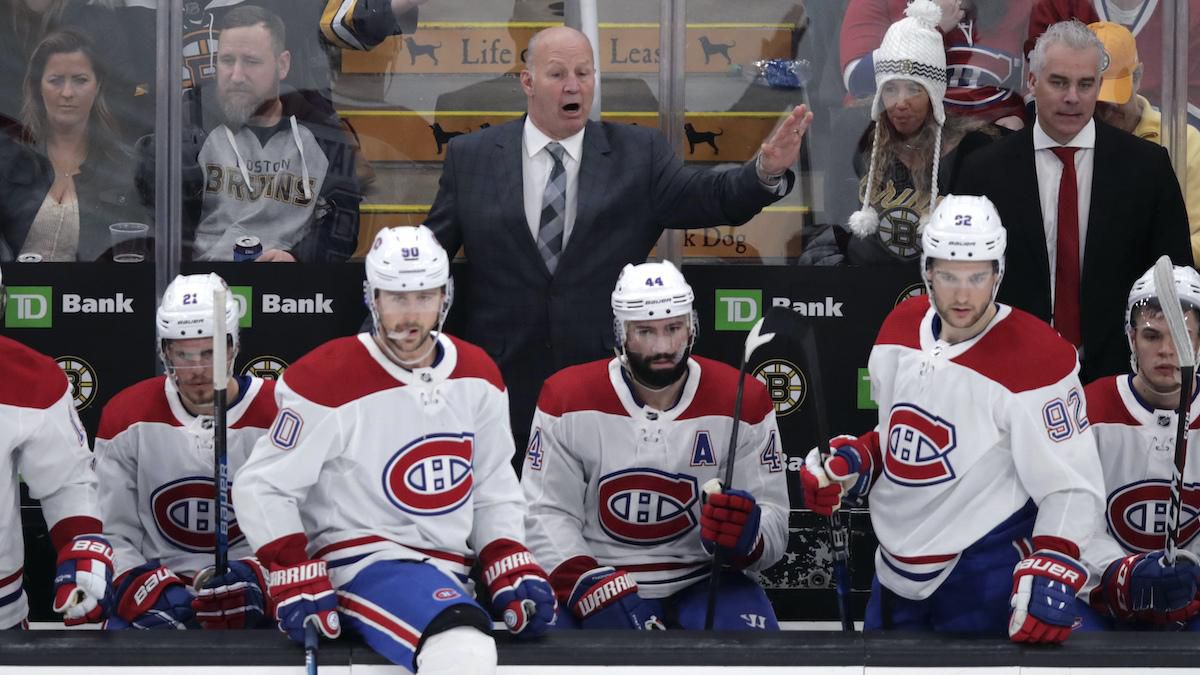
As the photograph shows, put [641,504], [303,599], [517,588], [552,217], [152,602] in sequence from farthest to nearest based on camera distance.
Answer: [552,217], [641,504], [152,602], [517,588], [303,599]

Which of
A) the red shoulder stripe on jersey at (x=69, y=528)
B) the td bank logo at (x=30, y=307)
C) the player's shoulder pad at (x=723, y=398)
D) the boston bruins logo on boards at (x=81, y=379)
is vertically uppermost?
the td bank logo at (x=30, y=307)

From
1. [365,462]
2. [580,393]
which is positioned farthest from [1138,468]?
[365,462]

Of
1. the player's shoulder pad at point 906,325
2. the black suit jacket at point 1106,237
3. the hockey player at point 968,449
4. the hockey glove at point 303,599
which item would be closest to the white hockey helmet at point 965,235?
the hockey player at point 968,449

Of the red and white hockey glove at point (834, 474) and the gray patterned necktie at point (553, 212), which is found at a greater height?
the gray patterned necktie at point (553, 212)

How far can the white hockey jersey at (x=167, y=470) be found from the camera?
3850 millimetres

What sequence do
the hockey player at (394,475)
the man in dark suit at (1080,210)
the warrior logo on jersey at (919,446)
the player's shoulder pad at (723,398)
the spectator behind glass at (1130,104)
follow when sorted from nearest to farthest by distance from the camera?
the hockey player at (394,475)
the warrior logo on jersey at (919,446)
the player's shoulder pad at (723,398)
the man in dark suit at (1080,210)
the spectator behind glass at (1130,104)

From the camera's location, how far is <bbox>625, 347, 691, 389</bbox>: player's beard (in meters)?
3.81

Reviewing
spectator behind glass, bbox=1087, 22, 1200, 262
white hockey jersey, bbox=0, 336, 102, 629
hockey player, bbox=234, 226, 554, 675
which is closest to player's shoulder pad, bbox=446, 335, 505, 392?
hockey player, bbox=234, 226, 554, 675

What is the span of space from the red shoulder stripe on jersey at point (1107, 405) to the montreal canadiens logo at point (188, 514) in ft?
6.23

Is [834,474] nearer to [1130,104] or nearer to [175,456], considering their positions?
[175,456]

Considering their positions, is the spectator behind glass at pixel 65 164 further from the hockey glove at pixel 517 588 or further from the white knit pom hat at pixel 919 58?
the white knit pom hat at pixel 919 58

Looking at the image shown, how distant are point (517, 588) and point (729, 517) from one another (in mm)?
581

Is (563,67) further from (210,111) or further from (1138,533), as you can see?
(1138,533)

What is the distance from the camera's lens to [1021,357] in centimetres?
346
